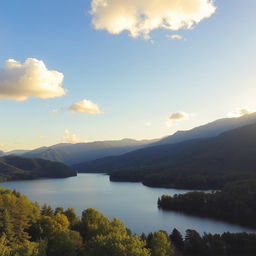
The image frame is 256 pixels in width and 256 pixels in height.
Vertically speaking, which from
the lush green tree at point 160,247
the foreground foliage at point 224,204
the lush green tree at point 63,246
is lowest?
the foreground foliage at point 224,204

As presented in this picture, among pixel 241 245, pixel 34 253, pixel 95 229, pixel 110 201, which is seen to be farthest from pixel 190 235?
pixel 110 201

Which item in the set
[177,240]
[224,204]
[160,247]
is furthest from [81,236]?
[224,204]

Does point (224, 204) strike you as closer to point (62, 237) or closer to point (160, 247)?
point (160, 247)

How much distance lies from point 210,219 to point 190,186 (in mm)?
92319

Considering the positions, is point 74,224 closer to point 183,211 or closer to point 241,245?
point 241,245

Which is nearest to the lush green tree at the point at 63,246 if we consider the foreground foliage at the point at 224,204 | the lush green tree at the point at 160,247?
the lush green tree at the point at 160,247

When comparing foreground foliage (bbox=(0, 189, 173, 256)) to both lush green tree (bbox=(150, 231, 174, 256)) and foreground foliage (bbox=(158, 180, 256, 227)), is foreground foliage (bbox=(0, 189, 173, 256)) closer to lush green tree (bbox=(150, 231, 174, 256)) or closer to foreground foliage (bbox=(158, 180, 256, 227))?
lush green tree (bbox=(150, 231, 174, 256))

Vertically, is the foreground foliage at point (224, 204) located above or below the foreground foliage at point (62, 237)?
below

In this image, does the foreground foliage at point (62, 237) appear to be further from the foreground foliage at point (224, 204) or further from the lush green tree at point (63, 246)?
the foreground foliage at point (224, 204)

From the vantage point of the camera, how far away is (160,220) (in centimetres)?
10512

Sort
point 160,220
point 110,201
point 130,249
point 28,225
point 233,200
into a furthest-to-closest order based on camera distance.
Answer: point 110,201
point 233,200
point 160,220
point 28,225
point 130,249

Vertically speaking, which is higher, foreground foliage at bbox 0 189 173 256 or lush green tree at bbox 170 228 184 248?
foreground foliage at bbox 0 189 173 256

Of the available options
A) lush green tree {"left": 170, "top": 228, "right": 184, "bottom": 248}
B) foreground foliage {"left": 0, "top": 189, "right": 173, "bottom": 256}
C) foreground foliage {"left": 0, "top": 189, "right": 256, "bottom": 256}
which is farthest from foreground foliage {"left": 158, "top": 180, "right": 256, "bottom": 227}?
foreground foliage {"left": 0, "top": 189, "right": 173, "bottom": 256}

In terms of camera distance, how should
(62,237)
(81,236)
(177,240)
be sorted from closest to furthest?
1. (62,237)
2. (81,236)
3. (177,240)
